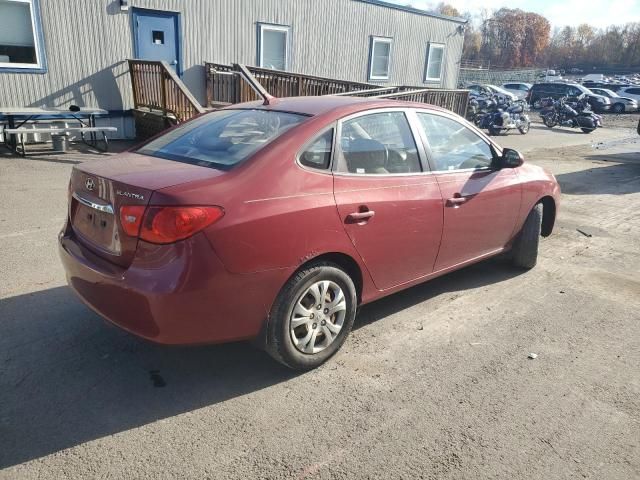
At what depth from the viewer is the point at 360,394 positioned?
298 cm

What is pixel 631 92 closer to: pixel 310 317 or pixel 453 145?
pixel 453 145

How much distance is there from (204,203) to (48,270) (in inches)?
104

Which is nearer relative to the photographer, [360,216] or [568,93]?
[360,216]

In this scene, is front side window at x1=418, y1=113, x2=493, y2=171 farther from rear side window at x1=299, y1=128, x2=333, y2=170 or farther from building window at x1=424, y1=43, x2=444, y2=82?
building window at x1=424, y1=43, x2=444, y2=82

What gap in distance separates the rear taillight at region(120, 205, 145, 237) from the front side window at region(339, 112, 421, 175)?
48.8 inches

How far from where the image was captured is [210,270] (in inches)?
102

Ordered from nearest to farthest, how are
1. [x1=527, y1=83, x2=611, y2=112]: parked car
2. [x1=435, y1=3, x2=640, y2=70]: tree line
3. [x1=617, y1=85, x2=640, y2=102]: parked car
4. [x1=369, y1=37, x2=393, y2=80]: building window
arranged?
[x1=369, y1=37, x2=393, y2=80]: building window, [x1=527, y1=83, x2=611, y2=112]: parked car, [x1=617, y1=85, x2=640, y2=102]: parked car, [x1=435, y1=3, x2=640, y2=70]: tree line

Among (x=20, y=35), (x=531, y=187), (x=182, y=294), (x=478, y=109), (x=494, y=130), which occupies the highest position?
(x=20, y=35)

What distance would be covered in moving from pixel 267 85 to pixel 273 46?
2.66 meters

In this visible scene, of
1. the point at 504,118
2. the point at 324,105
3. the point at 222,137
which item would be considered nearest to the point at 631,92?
the point at 504,118

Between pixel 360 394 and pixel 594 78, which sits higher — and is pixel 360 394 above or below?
below

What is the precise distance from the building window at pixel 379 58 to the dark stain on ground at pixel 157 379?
50.8 feet

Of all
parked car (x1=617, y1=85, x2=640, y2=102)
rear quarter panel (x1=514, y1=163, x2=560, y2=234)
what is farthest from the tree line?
rear quarter panel (x1=514, y1=163, x2=560, y2=234)

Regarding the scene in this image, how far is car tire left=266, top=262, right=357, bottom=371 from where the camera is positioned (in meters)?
2.92
